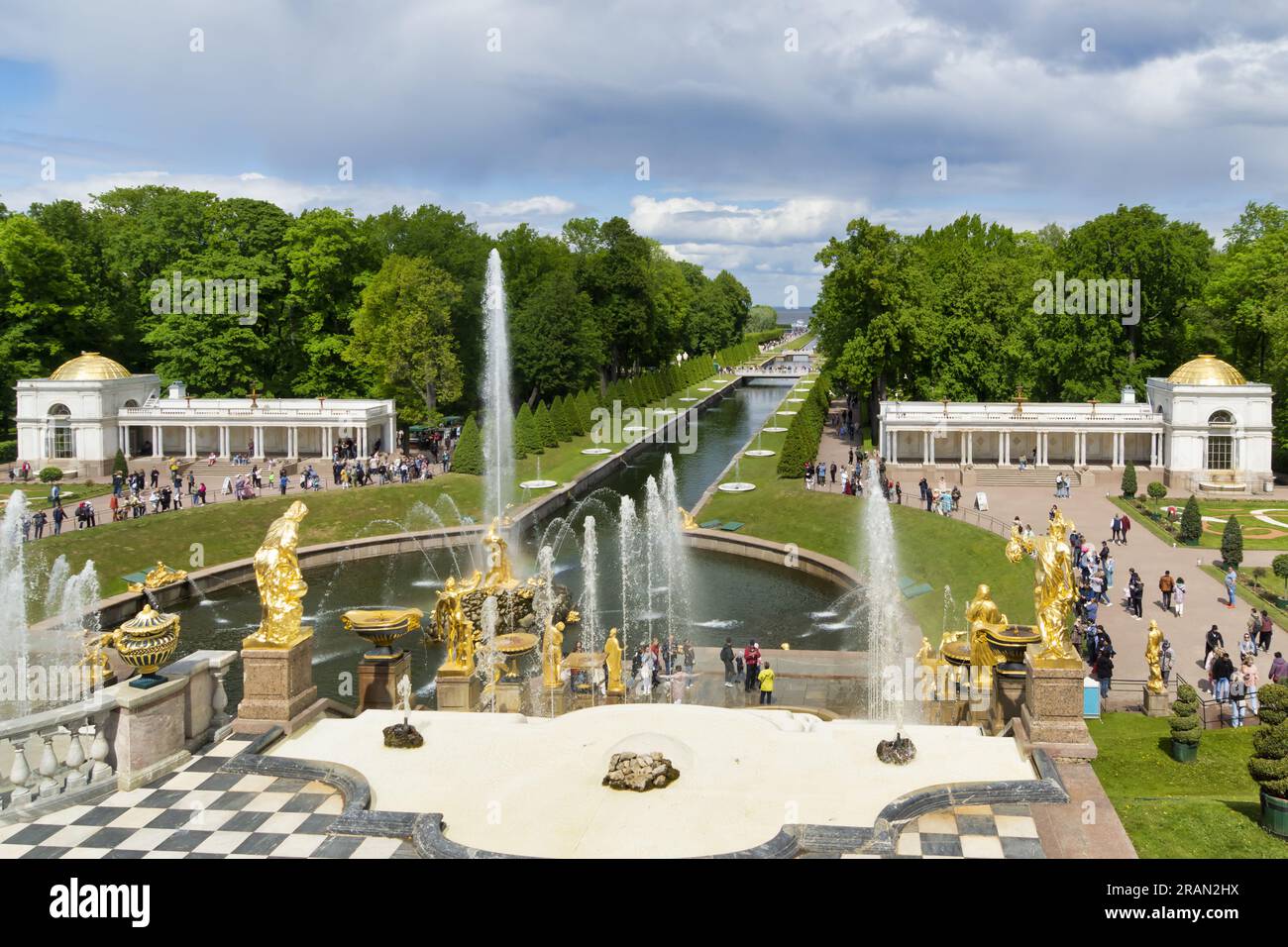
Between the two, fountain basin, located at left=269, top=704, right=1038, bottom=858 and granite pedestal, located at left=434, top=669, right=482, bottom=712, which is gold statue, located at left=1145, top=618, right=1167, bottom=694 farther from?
granite pedestal, located at left=434, top=669, right=482, bottom=712

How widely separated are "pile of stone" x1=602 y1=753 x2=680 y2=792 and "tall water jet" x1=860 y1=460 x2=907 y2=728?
3.96m

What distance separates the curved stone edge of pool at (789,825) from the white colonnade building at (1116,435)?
4630 centimetres

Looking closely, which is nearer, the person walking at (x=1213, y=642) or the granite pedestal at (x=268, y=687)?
the granite pedestal at (x=268, y=687)

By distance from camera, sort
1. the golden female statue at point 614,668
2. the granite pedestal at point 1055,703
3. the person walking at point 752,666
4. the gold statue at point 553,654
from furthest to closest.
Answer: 1. the person walking at point 752,666
2. the gold statue at point 553,654
3. the golden female statue at point 614,668
4. the granite pedestal at point 1055,703

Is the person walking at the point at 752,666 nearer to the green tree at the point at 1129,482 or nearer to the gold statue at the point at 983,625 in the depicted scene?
the gold statue at the point at 983,625

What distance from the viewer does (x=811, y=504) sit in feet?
169

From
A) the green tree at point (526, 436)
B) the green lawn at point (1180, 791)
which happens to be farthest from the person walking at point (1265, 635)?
the green tree at point (526, 436)

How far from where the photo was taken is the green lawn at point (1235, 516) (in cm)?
4330

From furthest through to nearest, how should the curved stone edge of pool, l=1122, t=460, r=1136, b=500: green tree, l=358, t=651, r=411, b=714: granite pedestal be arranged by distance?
l=1122, t=460, r=1136, b=500: green tree, l=358, t=651, r=411, b=714: granite pedestal, the curved stone edge of pool

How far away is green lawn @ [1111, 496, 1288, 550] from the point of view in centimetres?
4330

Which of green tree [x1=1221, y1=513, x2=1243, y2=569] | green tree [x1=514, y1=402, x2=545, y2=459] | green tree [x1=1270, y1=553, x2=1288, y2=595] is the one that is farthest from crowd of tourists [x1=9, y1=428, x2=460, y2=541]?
green tree [x1=1270, y1=553, x2=1288, y2=595]
